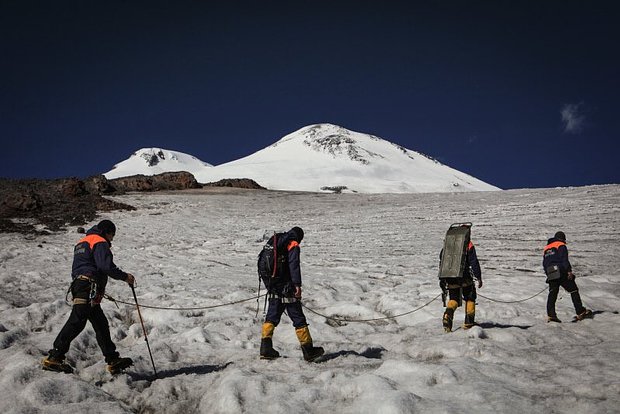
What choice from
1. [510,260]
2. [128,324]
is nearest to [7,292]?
[128,324]

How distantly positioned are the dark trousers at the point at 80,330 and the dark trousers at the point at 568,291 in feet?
30.3

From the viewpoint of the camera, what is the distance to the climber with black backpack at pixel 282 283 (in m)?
7.05

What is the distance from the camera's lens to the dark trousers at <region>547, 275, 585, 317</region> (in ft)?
31.5

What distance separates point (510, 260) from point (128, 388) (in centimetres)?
1563

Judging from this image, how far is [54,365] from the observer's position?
588 cm

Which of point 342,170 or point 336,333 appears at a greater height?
point 342,170

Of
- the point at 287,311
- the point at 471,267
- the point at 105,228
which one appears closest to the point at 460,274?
the point at 471,267

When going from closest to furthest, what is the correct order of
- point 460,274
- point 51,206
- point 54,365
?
point 54,365 < point 460,274 < point 51,206

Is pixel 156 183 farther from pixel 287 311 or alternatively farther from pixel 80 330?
pixel 287 311

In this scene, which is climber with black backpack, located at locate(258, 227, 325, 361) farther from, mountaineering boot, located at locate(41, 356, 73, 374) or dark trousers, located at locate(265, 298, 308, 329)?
mountaineering boot, located at locate(41, 356, 73, 374)

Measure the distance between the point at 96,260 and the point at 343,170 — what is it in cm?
13438

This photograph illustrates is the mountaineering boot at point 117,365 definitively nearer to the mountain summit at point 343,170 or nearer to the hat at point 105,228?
the hat at point 105,228

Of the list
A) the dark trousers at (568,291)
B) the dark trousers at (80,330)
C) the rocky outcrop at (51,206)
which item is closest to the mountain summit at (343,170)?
the rocky outcrop at (51,206)

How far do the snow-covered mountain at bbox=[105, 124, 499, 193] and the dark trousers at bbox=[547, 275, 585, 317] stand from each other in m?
92.2
